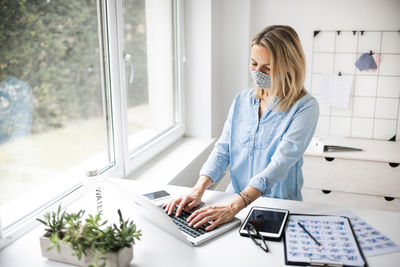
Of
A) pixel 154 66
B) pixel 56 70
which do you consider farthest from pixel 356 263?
pixel 154 66

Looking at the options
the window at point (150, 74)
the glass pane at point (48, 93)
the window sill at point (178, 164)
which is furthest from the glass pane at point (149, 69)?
the glass pane at point (48, 93)

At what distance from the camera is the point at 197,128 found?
2865 mm

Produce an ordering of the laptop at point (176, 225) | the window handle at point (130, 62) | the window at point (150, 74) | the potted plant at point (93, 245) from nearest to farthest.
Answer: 1. the potted plant at point (93, 245)
2. the laptop at point (176, 225)
3. the window handle at point (130, 62)
4. the window at point (150, 74)

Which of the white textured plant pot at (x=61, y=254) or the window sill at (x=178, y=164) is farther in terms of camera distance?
Answer: the window sill at (x=178, y=164)

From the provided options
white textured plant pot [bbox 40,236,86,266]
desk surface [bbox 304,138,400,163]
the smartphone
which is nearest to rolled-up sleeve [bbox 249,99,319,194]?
the smartphone

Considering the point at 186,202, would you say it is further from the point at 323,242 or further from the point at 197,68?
the point at 197,68

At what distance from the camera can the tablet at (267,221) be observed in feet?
4.12

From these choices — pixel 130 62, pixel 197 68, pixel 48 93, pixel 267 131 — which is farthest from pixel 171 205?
pixel 197 68

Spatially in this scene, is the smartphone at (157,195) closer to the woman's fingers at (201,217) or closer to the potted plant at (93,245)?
the woman's fingers at (201,217)

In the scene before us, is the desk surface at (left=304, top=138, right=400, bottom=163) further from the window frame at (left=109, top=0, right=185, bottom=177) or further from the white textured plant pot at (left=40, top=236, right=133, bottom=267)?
the white textured plant pot at (left=40, top=236, right=133, bottom=267)

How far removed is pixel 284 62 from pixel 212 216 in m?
0.67

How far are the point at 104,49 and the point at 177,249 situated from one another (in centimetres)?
107

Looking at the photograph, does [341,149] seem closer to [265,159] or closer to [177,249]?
[265,159]

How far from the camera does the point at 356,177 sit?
2.54 m
